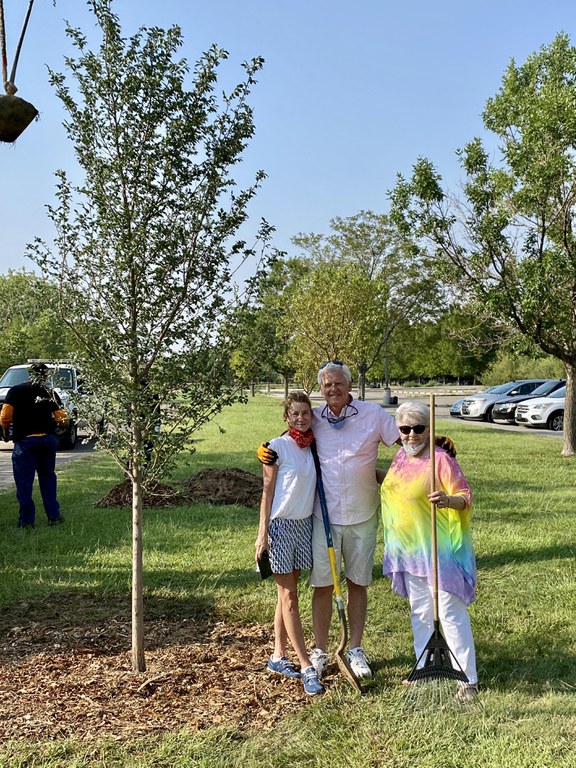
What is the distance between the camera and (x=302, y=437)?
4.15m

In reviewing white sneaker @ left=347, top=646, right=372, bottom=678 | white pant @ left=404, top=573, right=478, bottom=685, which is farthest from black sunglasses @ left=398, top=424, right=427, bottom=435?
white sneaker @ left=347, top=646, right=372, bottom=678

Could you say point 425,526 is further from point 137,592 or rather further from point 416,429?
point 137,592

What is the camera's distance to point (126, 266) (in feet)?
13.2

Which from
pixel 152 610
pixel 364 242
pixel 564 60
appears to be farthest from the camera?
pixel 364 242

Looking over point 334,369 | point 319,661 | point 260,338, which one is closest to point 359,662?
point 319,661

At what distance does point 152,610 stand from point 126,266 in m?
2.78

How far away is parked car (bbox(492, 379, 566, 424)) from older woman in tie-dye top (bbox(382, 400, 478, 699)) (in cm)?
2103

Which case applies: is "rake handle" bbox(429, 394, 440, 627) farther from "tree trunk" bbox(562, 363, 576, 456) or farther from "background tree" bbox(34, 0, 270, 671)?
"tree trunk" bbox(562, 363, 576, 456)

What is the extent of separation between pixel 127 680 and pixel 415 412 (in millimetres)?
2225

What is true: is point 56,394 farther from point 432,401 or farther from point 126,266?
point 432,401

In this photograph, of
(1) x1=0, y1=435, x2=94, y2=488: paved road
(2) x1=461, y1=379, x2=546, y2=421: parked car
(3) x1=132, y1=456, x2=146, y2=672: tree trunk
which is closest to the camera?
(3) x1=132, y1=456, x2=146, y2=672: tree trunk

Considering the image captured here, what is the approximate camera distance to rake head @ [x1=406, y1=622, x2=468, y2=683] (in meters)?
3.71

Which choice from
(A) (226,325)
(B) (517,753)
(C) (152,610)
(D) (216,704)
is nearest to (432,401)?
(A) (226,325)

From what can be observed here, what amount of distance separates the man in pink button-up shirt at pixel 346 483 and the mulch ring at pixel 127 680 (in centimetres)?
50
